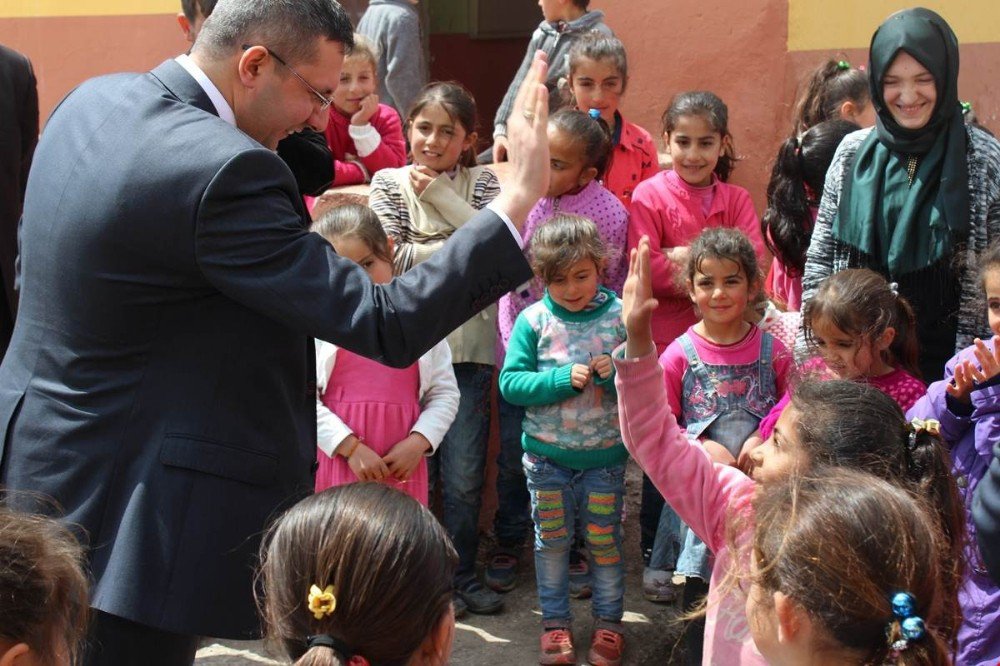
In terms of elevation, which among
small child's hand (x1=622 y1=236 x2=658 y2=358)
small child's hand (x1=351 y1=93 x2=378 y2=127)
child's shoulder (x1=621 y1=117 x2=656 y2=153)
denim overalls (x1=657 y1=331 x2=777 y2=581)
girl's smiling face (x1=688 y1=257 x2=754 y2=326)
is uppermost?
small child's hand (x1=351 y1=93 x2=378 y2=127)

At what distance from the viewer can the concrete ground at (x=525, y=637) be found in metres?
4.09

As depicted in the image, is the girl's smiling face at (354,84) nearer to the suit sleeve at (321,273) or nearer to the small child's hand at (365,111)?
the small child's hand at (365,111)


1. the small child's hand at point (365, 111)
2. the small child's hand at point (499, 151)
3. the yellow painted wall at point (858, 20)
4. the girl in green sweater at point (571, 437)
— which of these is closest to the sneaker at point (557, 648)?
the girl in green sweater at point (571, 437)

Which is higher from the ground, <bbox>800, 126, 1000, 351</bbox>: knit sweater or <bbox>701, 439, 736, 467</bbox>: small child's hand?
<bbox>800, 126, 1000, 351</bbox>: knit sweater

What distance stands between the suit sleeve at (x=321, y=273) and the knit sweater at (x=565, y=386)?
166 centimetres

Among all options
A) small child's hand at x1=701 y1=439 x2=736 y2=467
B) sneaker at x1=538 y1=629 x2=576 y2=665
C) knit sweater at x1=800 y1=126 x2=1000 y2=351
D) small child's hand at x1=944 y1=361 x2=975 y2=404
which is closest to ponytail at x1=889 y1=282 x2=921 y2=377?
knit sweater at x1=800 y1=126 x2=1000 y2=351

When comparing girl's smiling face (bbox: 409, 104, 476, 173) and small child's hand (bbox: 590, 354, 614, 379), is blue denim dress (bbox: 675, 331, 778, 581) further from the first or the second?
girl's smiling face (bbox: 409, 104, 476, 173)

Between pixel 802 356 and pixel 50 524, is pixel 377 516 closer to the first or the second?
pixel 50 524

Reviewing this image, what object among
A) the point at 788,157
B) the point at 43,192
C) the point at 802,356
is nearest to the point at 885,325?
the point at 802,356

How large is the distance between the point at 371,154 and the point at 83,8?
287cm

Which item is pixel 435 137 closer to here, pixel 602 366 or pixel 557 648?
pixel 602 366

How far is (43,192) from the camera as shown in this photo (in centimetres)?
239

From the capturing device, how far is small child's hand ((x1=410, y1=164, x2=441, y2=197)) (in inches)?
174

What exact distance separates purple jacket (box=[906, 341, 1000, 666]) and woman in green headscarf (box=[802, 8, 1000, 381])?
59cm
